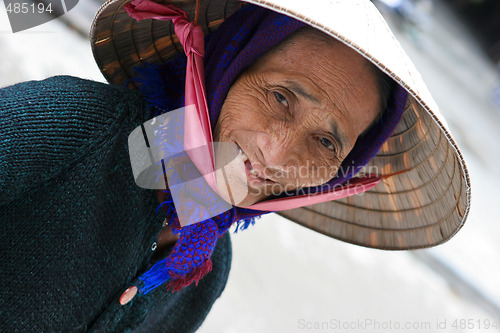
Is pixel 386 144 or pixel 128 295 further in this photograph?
pixel 386 144

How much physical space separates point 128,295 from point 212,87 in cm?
54

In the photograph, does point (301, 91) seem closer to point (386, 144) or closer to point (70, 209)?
point (386, 144)

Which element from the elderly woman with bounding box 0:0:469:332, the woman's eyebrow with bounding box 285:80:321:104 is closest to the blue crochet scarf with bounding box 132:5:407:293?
the elderly woman with bounding box 0:0:469:332

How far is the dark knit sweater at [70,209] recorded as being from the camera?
972 millimetres

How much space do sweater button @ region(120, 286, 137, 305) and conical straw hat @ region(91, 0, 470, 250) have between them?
21.4 inches

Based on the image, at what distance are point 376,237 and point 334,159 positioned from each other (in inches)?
15.6

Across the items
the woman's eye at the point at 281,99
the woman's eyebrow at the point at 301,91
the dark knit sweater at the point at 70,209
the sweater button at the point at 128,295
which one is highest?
the woman's eyebrow at the point at 301,91

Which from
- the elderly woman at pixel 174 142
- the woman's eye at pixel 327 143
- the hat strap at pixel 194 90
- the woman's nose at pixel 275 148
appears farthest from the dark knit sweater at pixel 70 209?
the woman's eye at pixel 327 143

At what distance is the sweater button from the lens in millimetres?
1156

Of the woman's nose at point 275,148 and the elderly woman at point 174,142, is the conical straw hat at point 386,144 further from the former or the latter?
the woman's nose at point 275,148

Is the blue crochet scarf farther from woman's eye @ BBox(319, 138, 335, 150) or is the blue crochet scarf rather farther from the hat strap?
woman's eye @ BBox(319, 138, 335, 150)

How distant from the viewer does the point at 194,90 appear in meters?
1.08

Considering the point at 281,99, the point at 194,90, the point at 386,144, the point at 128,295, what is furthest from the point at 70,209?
the point at 386,144

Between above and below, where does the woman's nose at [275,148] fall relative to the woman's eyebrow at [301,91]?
below
